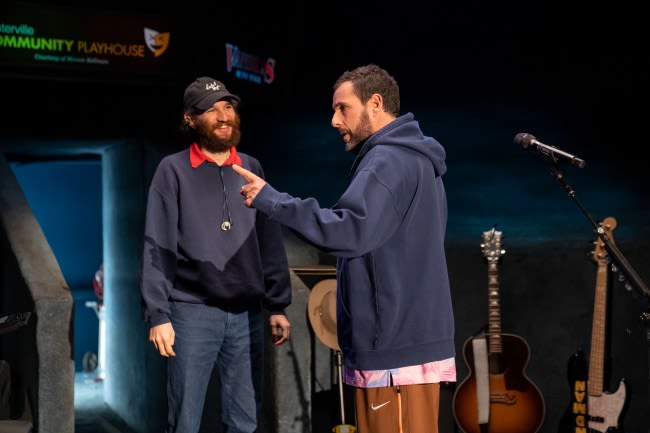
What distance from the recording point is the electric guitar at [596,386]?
5547 mm

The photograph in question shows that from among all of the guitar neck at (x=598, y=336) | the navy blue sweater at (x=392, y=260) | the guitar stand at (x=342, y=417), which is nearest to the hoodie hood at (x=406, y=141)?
the navy blue sweater at (x=392, y=260)

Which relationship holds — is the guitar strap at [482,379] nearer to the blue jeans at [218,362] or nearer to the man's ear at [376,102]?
the blue jeans at [218,362]

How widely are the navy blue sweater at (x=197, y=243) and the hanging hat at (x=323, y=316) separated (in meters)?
1.27

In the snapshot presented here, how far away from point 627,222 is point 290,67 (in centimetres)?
516

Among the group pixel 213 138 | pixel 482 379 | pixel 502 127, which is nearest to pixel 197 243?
pixel 213 138

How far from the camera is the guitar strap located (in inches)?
237

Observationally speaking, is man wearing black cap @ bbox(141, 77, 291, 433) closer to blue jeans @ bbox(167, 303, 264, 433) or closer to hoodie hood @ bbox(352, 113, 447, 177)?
blue jeans @ bbox(167, 303, 264, 433)

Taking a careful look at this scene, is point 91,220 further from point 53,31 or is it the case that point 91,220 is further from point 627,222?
point 627,222

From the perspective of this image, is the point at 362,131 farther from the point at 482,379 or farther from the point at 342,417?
the point at 482,379

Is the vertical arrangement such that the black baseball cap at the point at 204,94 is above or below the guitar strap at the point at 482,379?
above

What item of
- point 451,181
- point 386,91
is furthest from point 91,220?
point 386,91

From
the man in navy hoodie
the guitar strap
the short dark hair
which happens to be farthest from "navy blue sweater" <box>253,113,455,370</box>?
the guitar strap

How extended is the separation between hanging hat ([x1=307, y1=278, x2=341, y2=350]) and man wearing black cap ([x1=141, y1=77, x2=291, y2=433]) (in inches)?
49.2

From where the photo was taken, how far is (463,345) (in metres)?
6.33
